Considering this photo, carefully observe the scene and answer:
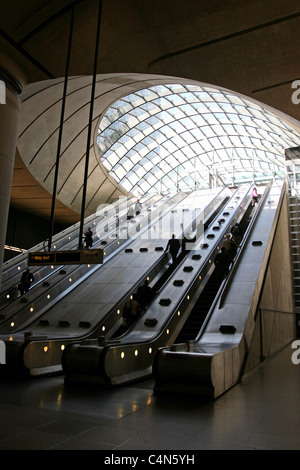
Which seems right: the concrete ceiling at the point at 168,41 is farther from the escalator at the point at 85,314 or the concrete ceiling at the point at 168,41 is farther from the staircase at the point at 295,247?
the staircase at the point at 295,247

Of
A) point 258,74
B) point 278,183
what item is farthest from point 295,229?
point 258,74

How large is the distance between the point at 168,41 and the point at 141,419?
7475mm

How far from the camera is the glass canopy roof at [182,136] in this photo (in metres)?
31.4

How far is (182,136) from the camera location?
42000 mm

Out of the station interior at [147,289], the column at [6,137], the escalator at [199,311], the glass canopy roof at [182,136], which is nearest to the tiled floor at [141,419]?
the station interior at [147,289]

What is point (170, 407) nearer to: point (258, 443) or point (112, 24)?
point (258, 443)

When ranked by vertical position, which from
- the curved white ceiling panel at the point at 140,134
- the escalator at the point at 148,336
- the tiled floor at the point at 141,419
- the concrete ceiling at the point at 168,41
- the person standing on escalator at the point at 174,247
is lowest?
the tiled floor at the point at 141,419

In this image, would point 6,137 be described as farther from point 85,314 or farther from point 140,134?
point 140,134

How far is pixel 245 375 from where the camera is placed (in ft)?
28.4

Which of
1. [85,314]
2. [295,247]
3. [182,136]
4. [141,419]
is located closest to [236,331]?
[141,419]

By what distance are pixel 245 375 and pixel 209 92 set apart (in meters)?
27.1

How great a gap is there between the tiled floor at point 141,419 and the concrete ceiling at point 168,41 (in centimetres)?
647

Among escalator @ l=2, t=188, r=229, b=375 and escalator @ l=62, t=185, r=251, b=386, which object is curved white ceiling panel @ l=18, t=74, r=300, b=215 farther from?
escalator @ l=2, t=188, r=229, b=375

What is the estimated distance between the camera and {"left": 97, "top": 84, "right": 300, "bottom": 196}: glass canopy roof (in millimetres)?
31438
